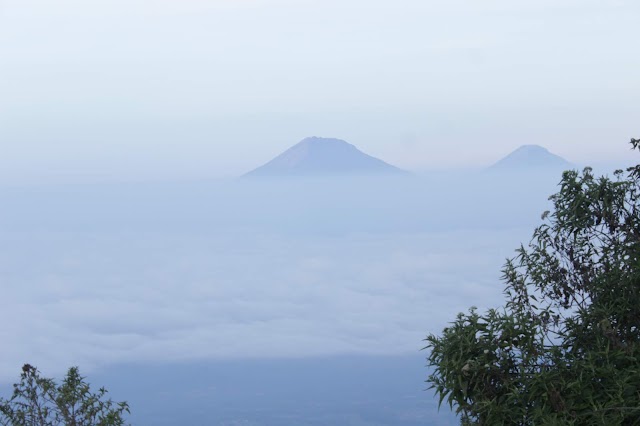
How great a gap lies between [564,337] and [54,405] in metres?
4.64

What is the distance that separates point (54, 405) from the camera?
7207mm

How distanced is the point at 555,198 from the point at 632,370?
7.63ft

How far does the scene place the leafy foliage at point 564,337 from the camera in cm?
577

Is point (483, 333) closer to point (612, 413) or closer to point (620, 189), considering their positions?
point (612, 413)

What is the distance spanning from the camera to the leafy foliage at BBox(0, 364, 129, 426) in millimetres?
7066

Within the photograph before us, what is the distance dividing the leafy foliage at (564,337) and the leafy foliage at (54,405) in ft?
9.93

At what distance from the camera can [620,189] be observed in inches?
289

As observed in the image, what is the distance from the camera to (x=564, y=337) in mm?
6793

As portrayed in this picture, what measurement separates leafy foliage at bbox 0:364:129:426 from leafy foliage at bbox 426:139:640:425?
303 cm

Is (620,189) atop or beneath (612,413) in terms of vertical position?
atop

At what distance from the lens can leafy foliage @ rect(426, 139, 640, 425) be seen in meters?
5.77

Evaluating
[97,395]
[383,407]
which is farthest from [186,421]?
[97,395]

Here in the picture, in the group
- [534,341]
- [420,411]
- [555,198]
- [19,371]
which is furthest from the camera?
[420,411]

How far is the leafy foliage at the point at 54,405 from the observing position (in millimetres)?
7066
